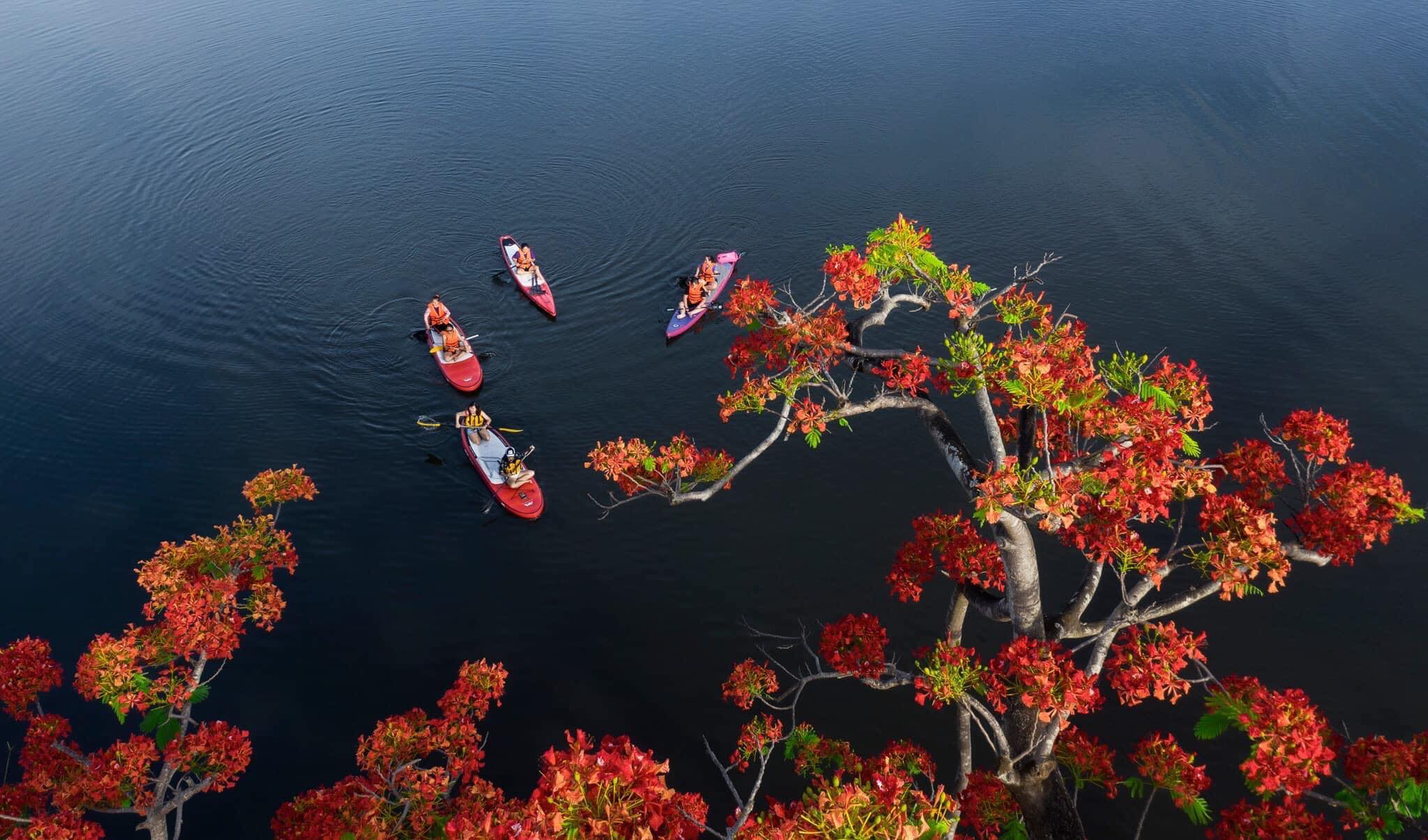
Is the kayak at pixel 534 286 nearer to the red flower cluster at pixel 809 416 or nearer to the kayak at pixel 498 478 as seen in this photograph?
the kayak at pixel 498 478

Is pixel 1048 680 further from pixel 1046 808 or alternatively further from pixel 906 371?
pixel 906 371

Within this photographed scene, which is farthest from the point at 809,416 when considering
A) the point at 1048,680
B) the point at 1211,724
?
the point at 1211,724

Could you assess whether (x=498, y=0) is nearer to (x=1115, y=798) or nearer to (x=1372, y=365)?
(x=1372, y=365)

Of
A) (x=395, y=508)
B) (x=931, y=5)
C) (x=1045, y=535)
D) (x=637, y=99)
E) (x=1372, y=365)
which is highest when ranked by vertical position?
(x=931, y=5)

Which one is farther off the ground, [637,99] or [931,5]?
[931,5]

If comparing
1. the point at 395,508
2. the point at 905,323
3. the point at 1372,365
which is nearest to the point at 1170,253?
the point at 1372,365

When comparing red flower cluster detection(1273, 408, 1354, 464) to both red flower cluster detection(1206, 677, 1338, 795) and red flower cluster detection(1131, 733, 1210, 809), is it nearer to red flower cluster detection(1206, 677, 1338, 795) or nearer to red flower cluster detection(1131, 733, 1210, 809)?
red flower cluster detection(1206, 677, 1338, 795)
